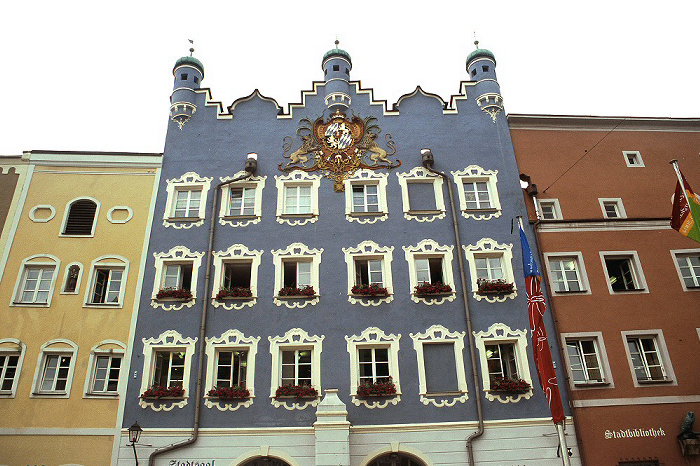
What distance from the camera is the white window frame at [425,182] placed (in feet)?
77.8

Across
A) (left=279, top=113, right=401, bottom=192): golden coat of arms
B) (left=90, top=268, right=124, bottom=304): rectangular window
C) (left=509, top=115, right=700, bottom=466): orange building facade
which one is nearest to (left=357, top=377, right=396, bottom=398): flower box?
(left=509, top=115, right=700, bottom=466): orange building facade

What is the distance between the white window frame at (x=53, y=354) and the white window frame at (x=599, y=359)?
18071 mm

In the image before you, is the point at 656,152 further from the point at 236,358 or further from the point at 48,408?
the point at 48,408

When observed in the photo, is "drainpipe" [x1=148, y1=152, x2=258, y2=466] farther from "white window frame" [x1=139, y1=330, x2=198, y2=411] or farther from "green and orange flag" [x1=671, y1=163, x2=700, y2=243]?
"green and orange flag" [x1=671, y1=163, x2=700, y2=243]

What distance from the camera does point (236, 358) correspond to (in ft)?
69.7

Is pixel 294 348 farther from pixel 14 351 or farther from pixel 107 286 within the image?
pixel 14 351

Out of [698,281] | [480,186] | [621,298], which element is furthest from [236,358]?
[698,281]

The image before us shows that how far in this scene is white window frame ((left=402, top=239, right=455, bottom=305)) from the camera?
2189 cm

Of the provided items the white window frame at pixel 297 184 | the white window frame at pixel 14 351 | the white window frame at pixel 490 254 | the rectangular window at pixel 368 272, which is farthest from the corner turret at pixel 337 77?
the white window frame at pixel 14 351

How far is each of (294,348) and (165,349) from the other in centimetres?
485

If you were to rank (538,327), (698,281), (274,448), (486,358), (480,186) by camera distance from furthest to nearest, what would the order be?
(480,186) → (698,281) → (486,358) → (274,448) → (538,327)

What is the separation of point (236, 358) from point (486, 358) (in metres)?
9.31

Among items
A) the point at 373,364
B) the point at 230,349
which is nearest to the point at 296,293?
the point at 230,349

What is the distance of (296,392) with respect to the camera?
20.2m
